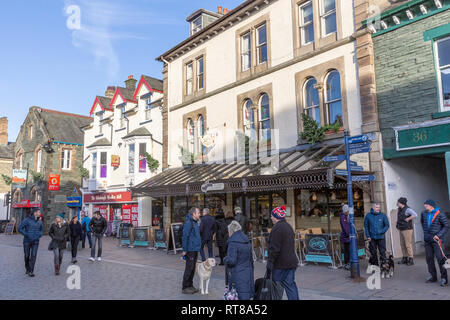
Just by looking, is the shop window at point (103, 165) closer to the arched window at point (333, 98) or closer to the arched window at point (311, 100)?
the arched window at point (311, 100)

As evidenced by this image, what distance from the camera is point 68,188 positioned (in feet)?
101

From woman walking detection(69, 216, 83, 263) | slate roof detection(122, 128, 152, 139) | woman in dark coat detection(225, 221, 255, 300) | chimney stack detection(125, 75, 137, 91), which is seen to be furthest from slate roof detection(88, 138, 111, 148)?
woman in dark coat detection(225, 221, 255, 300)

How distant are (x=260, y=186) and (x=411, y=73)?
5946mm

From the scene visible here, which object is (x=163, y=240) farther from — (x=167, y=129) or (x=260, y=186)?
(x=167, y=129)

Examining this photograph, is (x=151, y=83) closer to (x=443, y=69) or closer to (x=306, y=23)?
(x=306, y=23)

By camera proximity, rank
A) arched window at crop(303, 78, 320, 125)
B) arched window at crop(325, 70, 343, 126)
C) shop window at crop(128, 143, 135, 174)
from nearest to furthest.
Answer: arched window at crop(325, 70, 343, 126) → arched window at crop(303, 78, 320, 125) → shop window at crop(128, 143, 135, 174)

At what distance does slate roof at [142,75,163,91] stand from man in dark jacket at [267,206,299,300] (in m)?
18.4

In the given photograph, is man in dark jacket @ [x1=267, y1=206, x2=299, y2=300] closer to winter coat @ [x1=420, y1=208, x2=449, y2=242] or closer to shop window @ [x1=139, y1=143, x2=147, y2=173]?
winter coat @ [x1=420, y1=208, x2=449, y2=242]

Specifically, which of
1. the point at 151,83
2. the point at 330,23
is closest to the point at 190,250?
the point at 330,23

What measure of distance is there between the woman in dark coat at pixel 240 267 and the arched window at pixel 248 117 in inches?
421

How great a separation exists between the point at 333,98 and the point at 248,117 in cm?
440

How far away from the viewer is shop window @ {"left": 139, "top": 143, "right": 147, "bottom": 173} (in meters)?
22.0

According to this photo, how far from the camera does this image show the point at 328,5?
13.7 m
